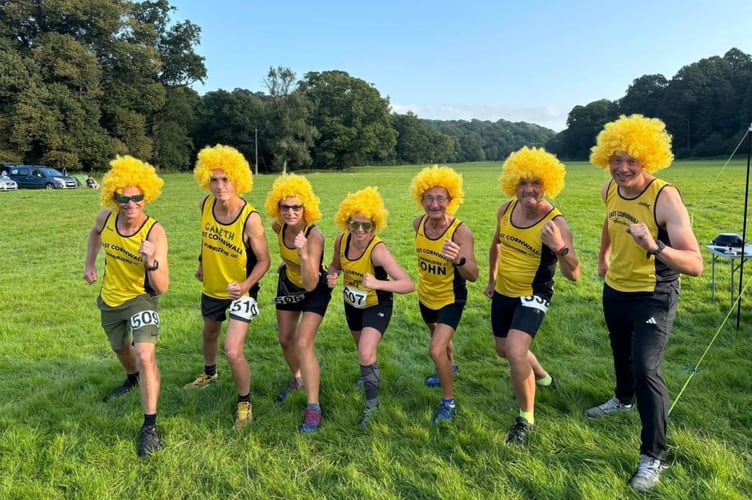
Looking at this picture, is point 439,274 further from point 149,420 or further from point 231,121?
point 231,121

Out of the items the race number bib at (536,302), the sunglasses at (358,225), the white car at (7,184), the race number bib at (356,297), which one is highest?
the sunglasses at (358,225)

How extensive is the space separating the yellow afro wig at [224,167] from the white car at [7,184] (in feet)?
106

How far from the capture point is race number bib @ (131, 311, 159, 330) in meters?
4.05

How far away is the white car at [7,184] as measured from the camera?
29.2 m

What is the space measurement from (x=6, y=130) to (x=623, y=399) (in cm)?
5482

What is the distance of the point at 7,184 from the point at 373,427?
34.6 m

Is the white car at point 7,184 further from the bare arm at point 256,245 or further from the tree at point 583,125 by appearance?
the tree at point 583,125

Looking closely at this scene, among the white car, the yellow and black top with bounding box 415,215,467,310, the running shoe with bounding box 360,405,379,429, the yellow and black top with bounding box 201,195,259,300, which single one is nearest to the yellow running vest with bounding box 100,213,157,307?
the yellow and black top with bounding box 201,195,259,300

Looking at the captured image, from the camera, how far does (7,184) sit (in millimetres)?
29453

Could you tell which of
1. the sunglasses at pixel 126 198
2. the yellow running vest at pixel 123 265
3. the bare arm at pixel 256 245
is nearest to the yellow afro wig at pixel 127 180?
the sunglasses at pixel 126 198

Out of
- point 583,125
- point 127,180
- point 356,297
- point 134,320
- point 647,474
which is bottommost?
point 647,474

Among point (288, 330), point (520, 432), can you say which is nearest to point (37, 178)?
point (288, 330)

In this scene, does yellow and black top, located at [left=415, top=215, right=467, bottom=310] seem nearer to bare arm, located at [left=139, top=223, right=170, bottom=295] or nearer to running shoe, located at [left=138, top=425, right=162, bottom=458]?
bare arm, located at [left=139, top=223, right=170, bottom=295]

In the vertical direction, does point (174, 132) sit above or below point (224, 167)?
above
